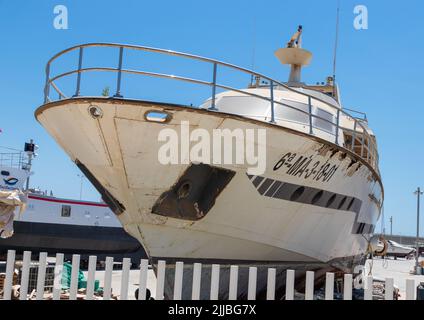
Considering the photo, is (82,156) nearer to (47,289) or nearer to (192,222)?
(192,222)

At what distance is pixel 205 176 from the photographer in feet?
23.3

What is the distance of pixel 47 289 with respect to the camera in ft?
30.5

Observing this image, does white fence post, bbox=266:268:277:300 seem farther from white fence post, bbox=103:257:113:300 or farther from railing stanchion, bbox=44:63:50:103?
railing stanchion, bbox=44:63:50:103

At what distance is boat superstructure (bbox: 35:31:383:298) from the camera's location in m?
6.69

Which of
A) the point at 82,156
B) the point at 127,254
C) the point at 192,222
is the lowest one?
the point at 127,254

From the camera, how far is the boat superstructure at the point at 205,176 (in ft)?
22.0

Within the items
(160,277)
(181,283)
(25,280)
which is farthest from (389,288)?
(25,280)

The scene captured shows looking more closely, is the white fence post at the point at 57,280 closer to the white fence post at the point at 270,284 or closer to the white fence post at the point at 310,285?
the white fence post at the point at 270,284

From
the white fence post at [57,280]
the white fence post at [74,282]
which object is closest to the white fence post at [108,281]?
the white fence post at [74,282]

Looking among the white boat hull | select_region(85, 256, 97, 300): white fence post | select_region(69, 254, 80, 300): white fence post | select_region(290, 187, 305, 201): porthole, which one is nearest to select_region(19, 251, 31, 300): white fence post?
select_region(69, 254, 80, 300): white fence post

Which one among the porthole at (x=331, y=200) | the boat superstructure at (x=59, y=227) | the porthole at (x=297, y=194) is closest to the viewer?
the porthole at (x=297, y=194)
